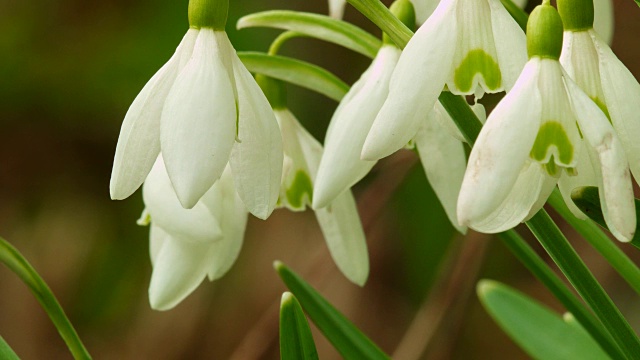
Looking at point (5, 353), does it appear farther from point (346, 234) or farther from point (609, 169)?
point (609, 169)

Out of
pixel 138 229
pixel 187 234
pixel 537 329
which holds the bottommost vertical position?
pixel 138 229

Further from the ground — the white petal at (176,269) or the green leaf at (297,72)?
the green leaf at (297,72)

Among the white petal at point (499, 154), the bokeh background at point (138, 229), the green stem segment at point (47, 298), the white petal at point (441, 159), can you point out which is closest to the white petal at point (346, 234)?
the white petal at point (441, 159)

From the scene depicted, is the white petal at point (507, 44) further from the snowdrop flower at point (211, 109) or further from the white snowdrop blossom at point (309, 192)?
the white snowdrop blossom at point (309, 192)

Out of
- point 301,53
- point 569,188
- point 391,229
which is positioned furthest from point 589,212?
point 301,53

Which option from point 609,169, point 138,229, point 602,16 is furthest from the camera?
point 138,229

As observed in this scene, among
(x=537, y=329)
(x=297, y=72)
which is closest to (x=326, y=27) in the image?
(x=297, y=72)
